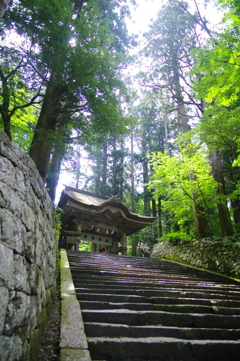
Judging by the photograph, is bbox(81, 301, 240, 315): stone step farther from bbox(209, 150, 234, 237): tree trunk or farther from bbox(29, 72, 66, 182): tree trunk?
bbox(209, 150, 234, 237): tree trunk

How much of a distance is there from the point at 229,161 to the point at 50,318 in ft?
42.7

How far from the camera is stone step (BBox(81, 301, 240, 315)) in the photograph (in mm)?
3469

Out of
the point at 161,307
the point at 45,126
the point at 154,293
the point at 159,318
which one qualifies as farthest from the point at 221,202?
the point at 45,126

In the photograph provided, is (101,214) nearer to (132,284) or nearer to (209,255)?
(209,255)

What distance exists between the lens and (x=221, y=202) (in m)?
7.99

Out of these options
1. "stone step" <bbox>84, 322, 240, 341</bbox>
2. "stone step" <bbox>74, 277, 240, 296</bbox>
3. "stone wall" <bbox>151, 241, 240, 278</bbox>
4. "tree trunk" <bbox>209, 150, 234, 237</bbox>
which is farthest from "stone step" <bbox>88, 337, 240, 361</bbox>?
"tree trunk" <bbox>209, 150, 234, 237</bbox>

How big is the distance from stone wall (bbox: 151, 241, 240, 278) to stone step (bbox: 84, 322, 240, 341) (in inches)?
160

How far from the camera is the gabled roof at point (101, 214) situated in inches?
471

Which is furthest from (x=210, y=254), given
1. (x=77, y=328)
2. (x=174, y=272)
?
(x=77, y=328)

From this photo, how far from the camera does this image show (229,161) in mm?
13438

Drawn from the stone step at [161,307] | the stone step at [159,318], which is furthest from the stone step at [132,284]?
the stone step at [159,318]

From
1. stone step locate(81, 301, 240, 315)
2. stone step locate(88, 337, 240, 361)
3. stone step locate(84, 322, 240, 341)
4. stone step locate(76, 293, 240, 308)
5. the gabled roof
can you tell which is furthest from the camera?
the gabled roof

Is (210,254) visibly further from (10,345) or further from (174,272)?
(10,345)

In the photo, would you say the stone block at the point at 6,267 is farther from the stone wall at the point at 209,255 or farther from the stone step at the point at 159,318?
the stone wall at the point at 209,255
